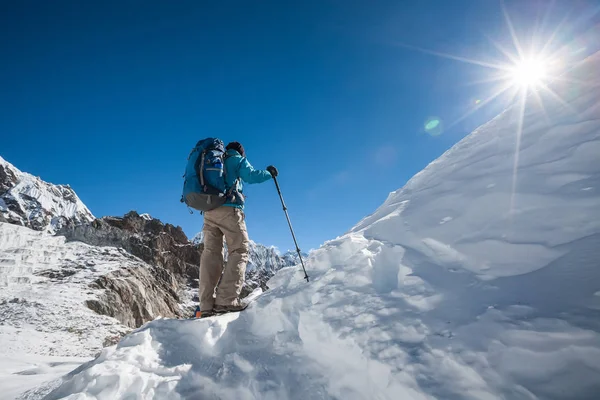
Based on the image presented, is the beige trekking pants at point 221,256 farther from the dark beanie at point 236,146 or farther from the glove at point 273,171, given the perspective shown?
the dark beanie at point 236,146

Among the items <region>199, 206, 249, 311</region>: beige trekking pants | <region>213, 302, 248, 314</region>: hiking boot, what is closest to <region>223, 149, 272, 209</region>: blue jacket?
<region>199, 206, 249, 311</region>: beige trekking pants

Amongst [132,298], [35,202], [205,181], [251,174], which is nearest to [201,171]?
[205,181]

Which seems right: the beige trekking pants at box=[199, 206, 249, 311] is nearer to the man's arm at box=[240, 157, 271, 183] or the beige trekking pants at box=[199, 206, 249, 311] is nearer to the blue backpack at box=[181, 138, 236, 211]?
the blue backpack at box=[181, 138, 236, 211]

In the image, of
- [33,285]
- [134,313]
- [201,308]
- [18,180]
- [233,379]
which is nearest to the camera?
[233,379]

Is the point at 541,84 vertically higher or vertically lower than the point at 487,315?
higher

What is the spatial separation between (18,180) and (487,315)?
126346mm

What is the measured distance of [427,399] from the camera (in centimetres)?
165

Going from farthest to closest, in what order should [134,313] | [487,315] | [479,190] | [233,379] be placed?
[134,313]
[479,190]
[233,379]
[487,315]

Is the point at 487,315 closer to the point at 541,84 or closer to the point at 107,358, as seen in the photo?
the point at 107,358

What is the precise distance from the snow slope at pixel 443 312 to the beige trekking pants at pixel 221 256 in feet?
2.04

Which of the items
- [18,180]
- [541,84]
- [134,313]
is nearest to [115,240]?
[134,313]

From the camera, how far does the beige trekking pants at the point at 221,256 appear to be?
415 cm

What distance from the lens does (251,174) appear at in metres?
4.29

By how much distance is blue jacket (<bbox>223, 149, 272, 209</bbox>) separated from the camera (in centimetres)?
427
